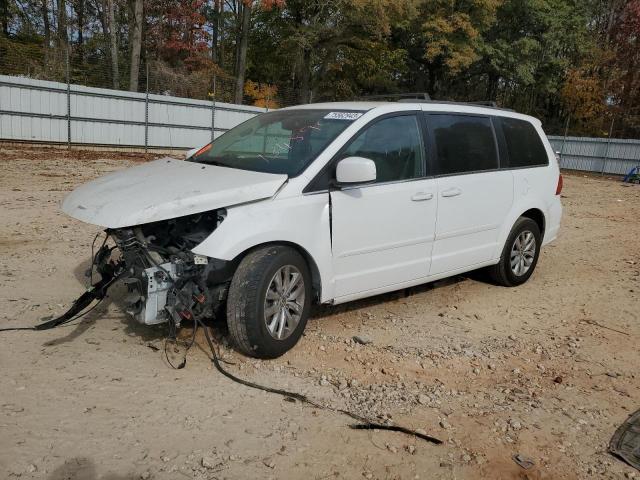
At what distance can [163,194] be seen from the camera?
11.7 ft

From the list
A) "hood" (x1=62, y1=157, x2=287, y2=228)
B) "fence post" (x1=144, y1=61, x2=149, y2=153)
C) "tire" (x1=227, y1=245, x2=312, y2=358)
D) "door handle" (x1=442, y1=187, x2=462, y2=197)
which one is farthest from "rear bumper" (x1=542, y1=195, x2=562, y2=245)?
"fence post" (x1=144, y1=61, x2=149, y2=153)

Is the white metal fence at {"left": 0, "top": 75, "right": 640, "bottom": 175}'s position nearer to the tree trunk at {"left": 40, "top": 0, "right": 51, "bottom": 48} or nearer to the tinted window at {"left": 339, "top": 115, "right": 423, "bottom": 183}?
the tree trunk at {"left": 40, "top": 0, "right": 51, "bottom": 48}

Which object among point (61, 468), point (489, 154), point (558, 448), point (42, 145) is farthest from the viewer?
point (42, 145)

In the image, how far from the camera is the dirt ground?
2.79 metres

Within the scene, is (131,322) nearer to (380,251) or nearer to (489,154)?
(380,251)

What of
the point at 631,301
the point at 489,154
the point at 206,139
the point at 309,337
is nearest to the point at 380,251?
the point at 309,337

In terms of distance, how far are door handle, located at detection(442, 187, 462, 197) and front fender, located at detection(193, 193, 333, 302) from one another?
1.33 m

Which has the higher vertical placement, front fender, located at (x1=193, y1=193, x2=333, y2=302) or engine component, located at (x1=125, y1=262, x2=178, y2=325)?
front fender, located at (x1=193, y1=193, x2=333, y2=302)

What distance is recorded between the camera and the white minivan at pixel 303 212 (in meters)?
3.56

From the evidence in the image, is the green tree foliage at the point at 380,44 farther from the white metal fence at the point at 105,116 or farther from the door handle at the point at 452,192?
the door handle at the point at 452,192

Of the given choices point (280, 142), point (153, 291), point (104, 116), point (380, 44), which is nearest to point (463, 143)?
point (280, 142)

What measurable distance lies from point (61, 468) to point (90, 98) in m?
17.7

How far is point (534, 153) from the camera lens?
19.7 ft

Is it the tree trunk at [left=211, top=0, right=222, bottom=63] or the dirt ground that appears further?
the tree trunk at [left=211, top=0, right=222, bottom=63]
